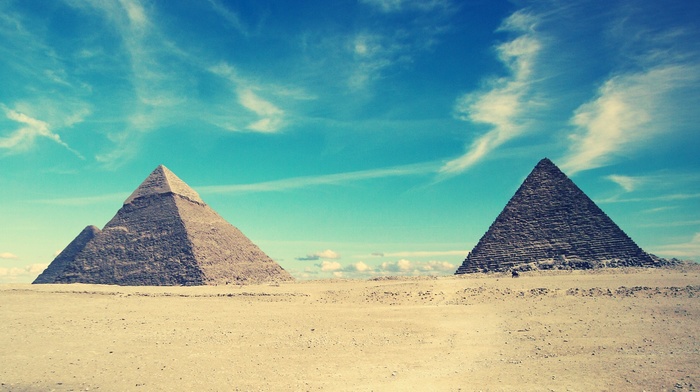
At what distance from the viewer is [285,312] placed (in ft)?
67.2

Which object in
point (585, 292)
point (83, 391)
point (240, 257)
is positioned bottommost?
point (83, 391)

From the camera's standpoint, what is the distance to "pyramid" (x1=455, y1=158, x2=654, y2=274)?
37.7 meters

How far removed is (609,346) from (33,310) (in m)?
24.3

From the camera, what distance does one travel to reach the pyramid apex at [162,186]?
2265 inches

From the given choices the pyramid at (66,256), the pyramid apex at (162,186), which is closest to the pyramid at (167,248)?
the pyramid apex at (162,186)

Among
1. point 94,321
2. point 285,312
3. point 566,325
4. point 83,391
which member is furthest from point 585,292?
point 94,321

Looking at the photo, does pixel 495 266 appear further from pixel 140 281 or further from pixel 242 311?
pixel 140 281

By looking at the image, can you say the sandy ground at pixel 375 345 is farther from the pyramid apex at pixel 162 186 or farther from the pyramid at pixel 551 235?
the pyramid apex at pixel 162 186

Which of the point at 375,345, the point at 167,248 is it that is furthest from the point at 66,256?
the point at 375,345

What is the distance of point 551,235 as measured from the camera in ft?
133

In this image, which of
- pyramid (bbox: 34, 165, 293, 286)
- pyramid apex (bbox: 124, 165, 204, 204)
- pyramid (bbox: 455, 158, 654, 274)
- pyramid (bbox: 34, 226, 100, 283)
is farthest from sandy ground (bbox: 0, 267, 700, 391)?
pyramid (bbox: 34, 226, 100, 283)

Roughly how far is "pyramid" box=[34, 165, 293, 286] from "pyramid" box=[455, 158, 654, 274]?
27.4 metres

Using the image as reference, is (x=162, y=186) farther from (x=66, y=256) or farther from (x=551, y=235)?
(x=551, y=235)

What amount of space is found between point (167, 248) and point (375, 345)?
44.3 metres
